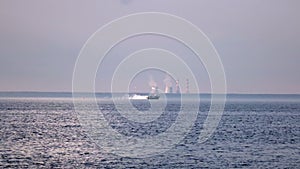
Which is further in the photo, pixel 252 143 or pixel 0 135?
pixel 0 135

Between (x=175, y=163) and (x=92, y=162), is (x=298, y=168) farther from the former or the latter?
(x=92, y=162)

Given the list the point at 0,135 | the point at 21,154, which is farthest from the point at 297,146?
the point at 0,135

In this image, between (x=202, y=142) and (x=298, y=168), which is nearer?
(x=298, y=168)

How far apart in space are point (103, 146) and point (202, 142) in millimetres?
16243

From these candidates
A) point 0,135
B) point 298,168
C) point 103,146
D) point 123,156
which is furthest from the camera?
point 0,135

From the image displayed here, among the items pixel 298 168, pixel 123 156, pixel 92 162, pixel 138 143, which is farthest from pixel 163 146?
pixel 298 168

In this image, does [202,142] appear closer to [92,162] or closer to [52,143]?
[52,143]

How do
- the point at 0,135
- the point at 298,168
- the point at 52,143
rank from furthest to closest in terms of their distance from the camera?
the point at 0,135 < the point at 52,143 < the point at 298,168

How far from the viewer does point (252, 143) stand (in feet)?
273

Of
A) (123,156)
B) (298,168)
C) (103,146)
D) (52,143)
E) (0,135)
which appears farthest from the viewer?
(0,135)

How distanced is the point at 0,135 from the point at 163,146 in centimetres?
3304

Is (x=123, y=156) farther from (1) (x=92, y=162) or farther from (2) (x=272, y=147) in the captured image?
(2) (x=272, y=147)

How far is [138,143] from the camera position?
8131 centimetres

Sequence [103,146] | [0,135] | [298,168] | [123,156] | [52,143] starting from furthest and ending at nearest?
[0,135], [52,143], [103,146], [123,156], [298,168]
